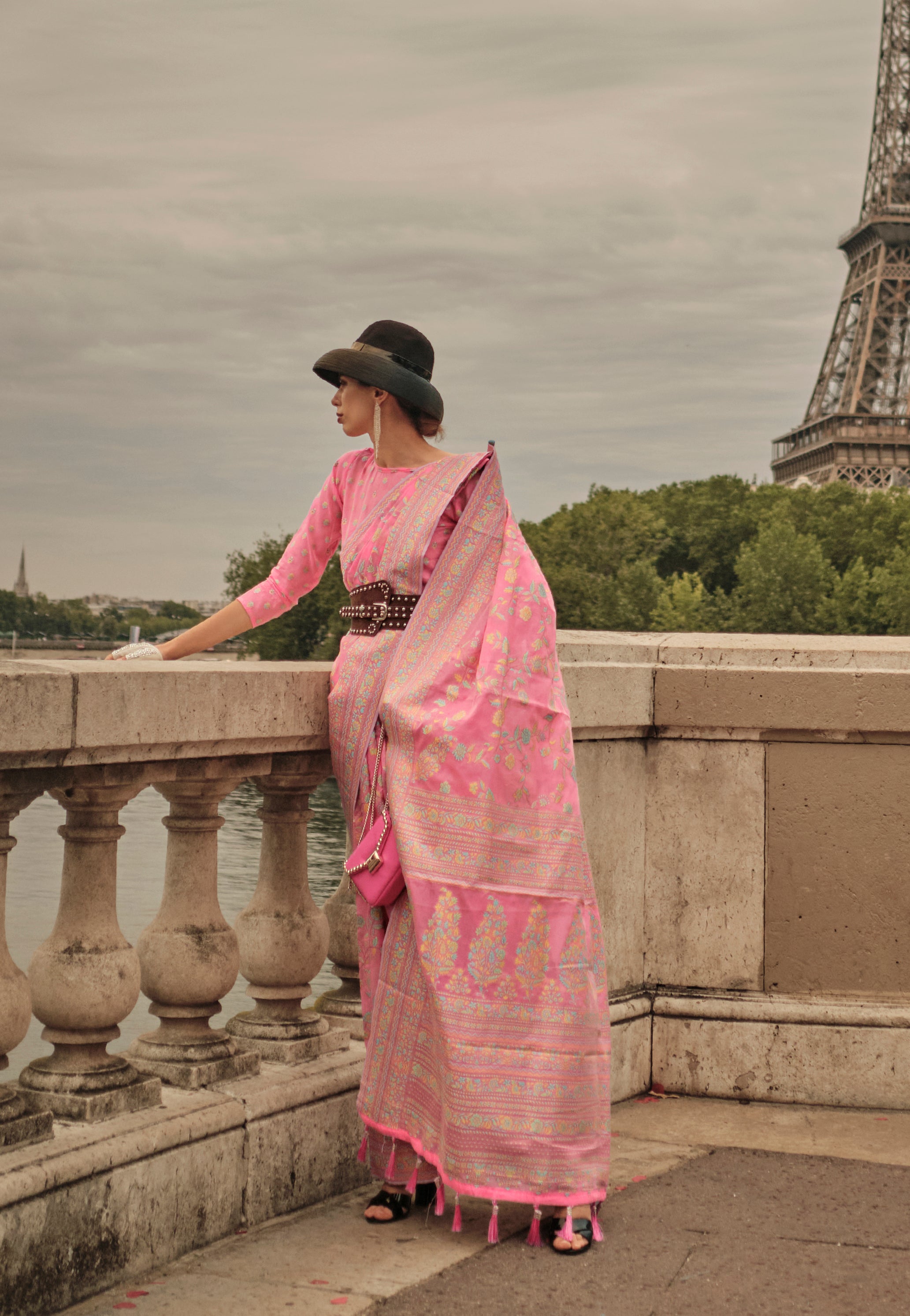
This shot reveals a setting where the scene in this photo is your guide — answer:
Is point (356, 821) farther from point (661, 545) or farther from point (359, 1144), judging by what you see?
point (661, 545)

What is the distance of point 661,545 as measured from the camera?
217ft

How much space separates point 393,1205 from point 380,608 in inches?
53.0

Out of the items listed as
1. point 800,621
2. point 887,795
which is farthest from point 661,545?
point 887,795

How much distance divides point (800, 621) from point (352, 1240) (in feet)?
179

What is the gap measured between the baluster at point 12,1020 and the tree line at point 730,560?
47959 millimetres

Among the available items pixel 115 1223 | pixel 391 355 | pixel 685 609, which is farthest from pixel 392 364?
pixel 685 609

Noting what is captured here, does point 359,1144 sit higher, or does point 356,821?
point 356,821

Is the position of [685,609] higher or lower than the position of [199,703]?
higher

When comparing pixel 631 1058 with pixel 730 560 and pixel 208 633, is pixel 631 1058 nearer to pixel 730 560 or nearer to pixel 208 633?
pixel 208 633

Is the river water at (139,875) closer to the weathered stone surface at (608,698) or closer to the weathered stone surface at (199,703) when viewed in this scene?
the weathered stone surface at (608,698)

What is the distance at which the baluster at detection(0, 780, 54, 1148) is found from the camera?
2.90 m

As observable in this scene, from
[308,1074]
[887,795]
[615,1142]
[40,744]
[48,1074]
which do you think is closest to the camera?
[40,744]

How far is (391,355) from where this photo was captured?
12.3 feet

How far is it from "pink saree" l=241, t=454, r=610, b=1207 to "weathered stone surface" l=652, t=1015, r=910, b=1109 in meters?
1.41
